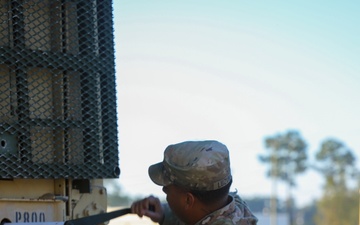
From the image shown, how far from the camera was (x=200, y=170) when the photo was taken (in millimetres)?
3797

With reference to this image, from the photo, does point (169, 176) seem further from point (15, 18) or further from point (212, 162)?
point (15, 18)

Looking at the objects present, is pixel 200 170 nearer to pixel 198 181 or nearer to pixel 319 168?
pixel 198 181

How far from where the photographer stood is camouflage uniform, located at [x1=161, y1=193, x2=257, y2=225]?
3.83 meters

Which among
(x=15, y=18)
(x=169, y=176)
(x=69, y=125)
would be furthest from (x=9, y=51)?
(x=169, y=176)

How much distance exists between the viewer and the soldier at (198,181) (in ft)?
12.5

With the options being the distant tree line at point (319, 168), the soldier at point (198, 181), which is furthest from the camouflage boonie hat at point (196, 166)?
the distant tree line at point (319, 168)

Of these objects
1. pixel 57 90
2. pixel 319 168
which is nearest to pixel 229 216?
pixel 57 90

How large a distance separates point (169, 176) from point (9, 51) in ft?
3.46

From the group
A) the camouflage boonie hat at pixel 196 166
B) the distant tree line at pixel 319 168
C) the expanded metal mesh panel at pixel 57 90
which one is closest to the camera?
the camouflage boonie hat at pixel 196 166

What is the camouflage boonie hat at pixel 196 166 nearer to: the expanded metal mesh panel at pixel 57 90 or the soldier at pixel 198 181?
the soldier at pixel 198 181

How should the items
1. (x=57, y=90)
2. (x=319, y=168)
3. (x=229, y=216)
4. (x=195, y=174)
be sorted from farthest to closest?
(x=319, y=168) < (x=57, y=90) < (x=229, y=216) < (x=195, y=174)

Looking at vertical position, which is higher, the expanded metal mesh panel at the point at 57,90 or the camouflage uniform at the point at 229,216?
the expanded metal mesh panel at the point at 57,90

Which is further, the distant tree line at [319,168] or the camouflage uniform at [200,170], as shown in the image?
the distant tree line at [319,168]

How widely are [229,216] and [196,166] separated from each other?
0.96 feet
